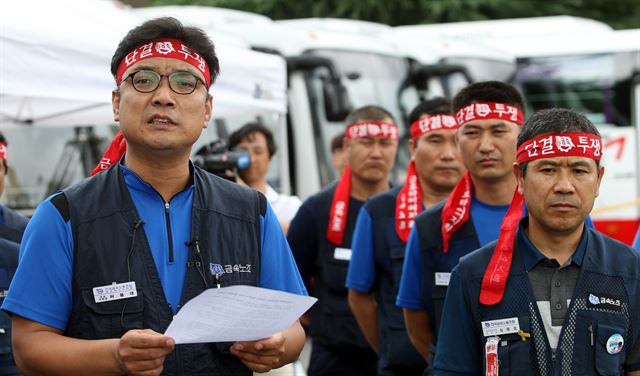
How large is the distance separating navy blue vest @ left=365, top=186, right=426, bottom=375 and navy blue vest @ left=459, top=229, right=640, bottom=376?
2065 mm

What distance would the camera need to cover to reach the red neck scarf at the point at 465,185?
5441 mm

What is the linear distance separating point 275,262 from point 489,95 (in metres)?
2.25

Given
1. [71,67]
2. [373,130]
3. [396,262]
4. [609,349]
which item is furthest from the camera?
[373,130]

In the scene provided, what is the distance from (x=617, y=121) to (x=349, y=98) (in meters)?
5.29

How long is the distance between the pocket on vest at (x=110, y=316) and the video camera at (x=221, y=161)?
4.30 m

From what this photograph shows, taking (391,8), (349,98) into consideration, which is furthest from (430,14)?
(349,98)

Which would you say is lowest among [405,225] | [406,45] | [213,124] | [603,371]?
[603,371]

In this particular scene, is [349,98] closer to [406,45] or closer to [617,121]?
[406,45]

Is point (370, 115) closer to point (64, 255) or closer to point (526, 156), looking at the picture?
point (526, 156)

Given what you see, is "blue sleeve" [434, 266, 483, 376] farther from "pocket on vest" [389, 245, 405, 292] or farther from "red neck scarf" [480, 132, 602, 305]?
"pocket on vest" [389, 245, 405, 292]

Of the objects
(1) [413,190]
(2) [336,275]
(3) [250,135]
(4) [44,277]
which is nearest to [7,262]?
(4) [44,277]

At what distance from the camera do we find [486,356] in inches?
163

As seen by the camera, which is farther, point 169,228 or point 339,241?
point 339,241

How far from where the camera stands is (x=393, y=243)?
647 cm
